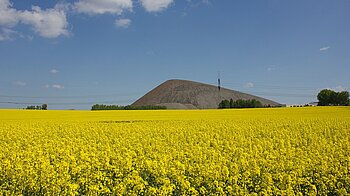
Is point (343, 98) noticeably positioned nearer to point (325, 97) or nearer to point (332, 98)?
point (332, 98)

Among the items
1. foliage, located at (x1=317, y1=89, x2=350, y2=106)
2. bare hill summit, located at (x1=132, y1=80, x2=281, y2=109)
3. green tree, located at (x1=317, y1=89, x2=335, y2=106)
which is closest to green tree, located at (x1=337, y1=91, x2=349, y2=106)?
foliage, located at (x1=317, y1=89, x2=350, y2=106)

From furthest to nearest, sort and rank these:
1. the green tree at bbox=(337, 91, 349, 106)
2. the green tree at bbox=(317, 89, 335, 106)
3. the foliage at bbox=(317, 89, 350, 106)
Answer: the green tree at bbox=(317, 89, 335, 106)
the foliage at bbox=(317, 89, 350, 106)
the green tree at bbox=(337, 91, 349, 106)

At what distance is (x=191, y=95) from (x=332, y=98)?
2417 inches

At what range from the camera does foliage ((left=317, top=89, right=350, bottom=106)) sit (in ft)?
228

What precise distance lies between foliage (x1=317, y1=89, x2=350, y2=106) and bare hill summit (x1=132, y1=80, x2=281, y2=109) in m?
47.5

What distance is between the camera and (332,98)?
71125 millimetres

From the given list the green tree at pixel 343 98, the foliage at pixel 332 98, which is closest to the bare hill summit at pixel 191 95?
the foliage at pixel 332 98

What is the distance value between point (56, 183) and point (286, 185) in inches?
160

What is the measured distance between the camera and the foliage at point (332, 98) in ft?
228

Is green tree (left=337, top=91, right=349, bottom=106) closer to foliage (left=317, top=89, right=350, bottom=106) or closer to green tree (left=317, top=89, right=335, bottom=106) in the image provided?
foliage (left=317, top=89, right=350, bottom=106)

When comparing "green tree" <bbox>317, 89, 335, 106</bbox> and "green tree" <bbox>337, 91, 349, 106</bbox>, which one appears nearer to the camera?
"green tree" <bbox>337, 91, 349, 106</bbox>

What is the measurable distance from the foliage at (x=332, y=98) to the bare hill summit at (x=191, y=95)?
47.5m

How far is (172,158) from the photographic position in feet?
31.1

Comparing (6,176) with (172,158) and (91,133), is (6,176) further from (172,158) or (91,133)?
Result: (91,133)
